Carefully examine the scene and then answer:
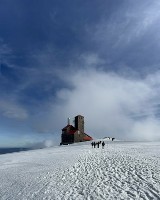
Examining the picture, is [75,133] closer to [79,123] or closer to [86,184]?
[79,123]

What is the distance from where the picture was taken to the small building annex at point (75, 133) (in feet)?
316

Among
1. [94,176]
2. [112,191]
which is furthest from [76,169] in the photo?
[112,191]

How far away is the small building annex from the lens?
96438mm

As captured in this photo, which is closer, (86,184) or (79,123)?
(86,184)

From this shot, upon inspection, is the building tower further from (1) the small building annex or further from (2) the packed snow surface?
(2) the packed snow surface

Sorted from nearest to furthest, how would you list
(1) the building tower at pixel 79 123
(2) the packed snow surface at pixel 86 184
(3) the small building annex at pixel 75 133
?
(2) the packed snow surface at pixel 86 184, (3) the small building annex at pixel 75 133, (1) the building tower at pixel 79 123

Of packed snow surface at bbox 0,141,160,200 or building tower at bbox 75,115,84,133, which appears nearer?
packed snow surface at bbox 0,141,160,200

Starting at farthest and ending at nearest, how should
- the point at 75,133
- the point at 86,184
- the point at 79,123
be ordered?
the point at 79,123, the point at 75,133, the point at 86,184

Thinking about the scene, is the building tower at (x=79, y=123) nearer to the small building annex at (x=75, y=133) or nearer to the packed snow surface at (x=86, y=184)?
the small building annex at (x=75, y=133)

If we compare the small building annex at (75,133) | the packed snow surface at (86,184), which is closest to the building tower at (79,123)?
the small building annex at (75,133)

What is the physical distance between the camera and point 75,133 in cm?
9650

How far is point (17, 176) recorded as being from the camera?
2244 cm

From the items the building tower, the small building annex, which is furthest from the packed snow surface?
the building tower


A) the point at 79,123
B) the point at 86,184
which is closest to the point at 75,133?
the point at 79,123
